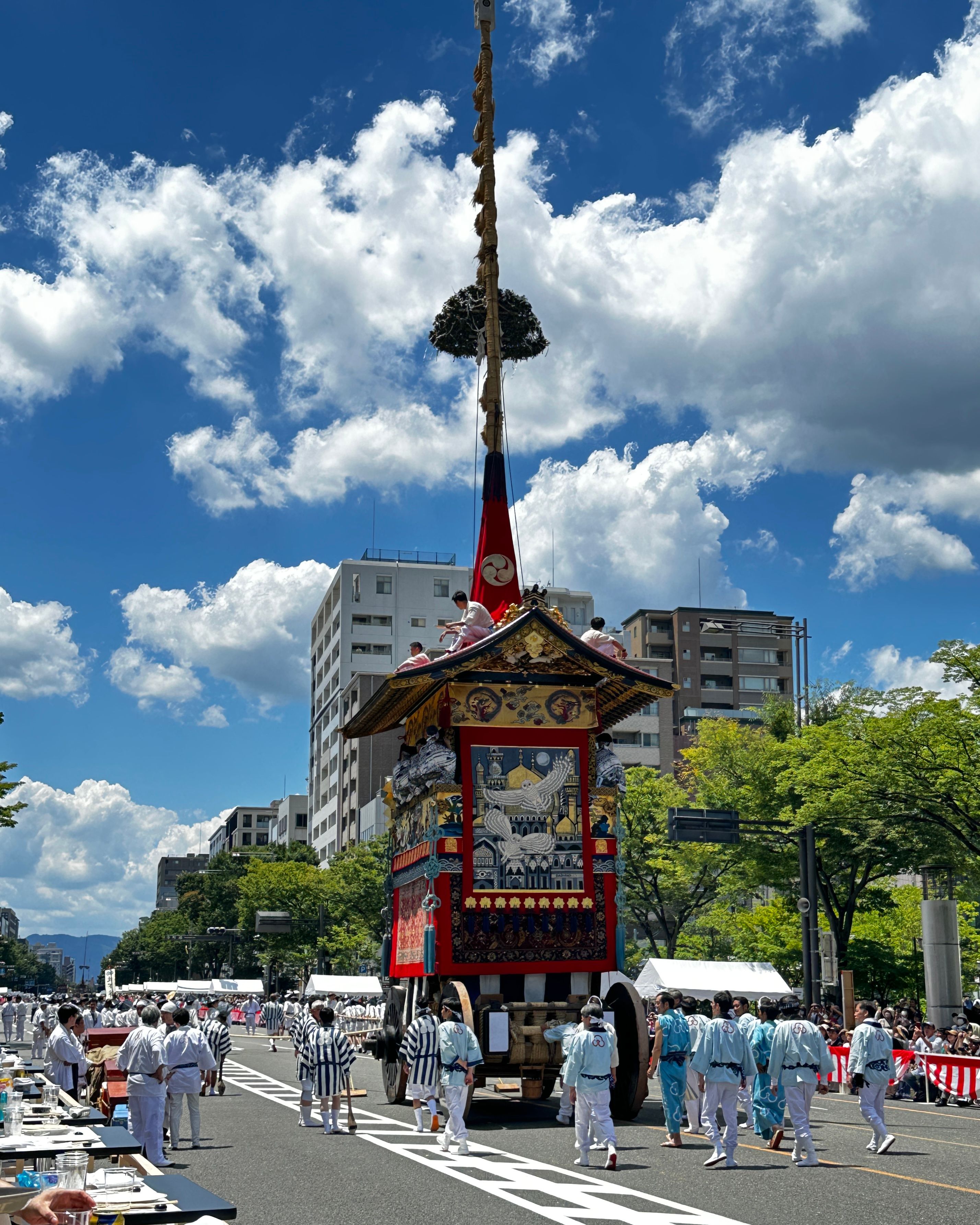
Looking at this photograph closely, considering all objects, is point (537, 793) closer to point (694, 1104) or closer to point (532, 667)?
point (532, 667)

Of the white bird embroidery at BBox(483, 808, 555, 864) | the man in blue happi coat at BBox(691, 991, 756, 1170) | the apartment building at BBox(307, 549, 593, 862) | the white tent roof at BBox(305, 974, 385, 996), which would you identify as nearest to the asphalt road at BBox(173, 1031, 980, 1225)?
the man in blue happi coat at BBox(691, 991, 756, 1170)

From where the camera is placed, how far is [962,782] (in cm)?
3291

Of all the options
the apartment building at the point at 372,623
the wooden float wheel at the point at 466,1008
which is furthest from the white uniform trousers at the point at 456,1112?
the apartment building at the point at 372,623

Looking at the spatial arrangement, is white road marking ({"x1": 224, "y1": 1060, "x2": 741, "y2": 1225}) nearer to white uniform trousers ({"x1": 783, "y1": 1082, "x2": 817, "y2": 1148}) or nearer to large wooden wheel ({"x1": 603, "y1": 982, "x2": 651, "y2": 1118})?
white uniform trousers ({"x1": 783, "y1": 1082, "x2": 817, "y2": 1148})

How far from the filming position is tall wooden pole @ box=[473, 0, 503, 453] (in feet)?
87.9

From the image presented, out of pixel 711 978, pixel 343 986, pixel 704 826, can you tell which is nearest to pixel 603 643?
pixel 704 826

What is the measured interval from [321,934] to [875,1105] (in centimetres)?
5346

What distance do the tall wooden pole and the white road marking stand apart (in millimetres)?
14388

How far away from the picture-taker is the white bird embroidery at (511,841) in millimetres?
21562

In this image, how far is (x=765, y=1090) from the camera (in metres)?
17.9

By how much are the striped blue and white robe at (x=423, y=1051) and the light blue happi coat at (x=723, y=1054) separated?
4273 mm

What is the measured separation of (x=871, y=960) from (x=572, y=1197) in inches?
1317

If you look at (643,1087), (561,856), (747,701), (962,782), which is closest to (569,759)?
(561,856)

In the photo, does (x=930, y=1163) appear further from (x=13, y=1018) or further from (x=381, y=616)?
(x=381, y=616)
